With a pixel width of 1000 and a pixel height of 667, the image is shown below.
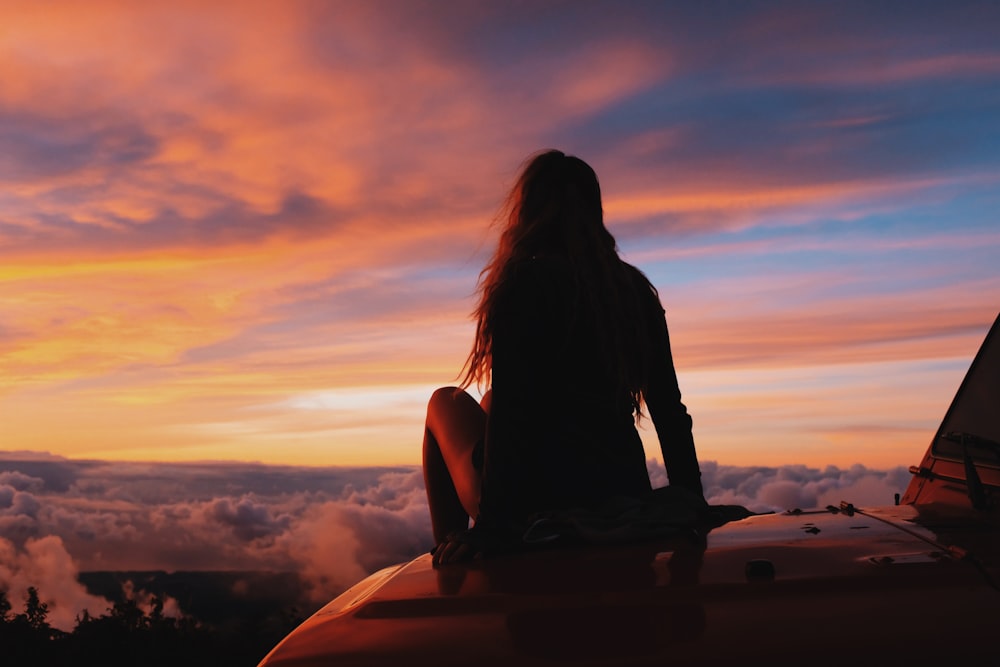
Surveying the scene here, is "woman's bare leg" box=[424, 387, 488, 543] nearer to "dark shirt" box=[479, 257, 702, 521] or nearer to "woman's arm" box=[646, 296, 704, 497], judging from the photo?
"dark shirt" box=[479, 257, 702, 521]

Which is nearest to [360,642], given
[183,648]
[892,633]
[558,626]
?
[558,626]

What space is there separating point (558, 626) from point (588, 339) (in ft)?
6.05

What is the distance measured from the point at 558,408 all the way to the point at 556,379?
4.2 inches

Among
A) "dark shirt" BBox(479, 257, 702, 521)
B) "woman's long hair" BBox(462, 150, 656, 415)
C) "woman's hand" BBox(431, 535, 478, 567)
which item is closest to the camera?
"woman's hand" BBox(431, 535, 478, 567)

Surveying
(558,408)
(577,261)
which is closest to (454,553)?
(558,408)

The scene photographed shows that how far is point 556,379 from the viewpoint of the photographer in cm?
348

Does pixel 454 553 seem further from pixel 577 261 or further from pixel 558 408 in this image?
pixel 577 261

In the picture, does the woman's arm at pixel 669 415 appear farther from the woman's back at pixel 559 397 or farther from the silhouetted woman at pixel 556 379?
the woman's back at pixel 559 397

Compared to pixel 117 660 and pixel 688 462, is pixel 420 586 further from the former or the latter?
pixel 117 660

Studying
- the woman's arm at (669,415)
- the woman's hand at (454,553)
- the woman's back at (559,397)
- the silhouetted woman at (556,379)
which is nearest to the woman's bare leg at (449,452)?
the silhouetted woman at (556,379)

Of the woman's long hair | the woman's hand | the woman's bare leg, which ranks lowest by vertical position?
the woman's hand

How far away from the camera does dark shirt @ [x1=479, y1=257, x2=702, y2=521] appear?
318 centimetres

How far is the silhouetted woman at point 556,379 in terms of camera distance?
10.6 ft

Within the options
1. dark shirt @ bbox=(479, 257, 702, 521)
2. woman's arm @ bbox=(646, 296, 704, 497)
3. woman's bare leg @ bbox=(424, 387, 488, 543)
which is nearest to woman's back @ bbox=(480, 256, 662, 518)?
dark shirt @ bbox=(479, 257, 702, 521)
